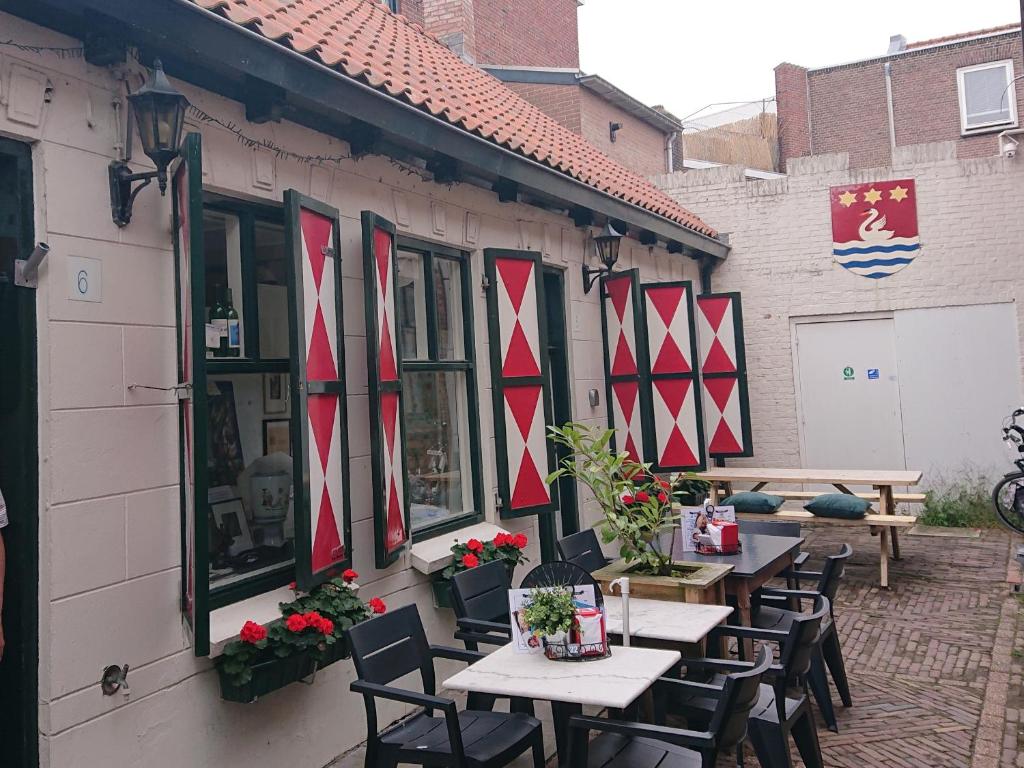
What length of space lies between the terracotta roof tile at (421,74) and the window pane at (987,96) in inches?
610

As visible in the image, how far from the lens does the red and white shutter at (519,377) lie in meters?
5.50

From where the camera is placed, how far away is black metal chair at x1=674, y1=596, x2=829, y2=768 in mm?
3223

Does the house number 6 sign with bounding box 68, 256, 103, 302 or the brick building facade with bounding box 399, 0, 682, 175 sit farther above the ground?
the brick building facade with bounding box 399, 0, 682, 175

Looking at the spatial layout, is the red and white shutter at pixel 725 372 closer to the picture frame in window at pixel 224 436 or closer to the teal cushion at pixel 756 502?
the teal cushion at pixel 756 502

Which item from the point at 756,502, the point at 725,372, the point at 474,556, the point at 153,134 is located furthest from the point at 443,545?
the point at 725,372

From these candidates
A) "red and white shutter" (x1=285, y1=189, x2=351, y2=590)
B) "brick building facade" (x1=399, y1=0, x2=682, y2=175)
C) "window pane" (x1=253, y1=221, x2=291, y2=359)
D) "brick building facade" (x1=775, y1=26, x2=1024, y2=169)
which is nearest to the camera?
"red and white shutter" (x1=285, y1=189, x2=351, y2=590)

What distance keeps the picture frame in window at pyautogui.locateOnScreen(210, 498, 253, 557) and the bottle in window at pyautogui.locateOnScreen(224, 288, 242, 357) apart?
0.66 meters

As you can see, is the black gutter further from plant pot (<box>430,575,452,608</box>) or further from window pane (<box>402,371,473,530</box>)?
plant pot (<box>430,575,452,608</box>)

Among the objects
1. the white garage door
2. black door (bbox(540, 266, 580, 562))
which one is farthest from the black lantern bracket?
the white garage door

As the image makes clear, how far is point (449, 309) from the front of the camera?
17.7ft

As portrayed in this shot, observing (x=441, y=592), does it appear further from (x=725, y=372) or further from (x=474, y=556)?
(x=725, y=372)

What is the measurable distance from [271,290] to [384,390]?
2.47ft

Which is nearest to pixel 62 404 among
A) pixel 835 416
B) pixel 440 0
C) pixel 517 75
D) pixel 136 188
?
pixel 136 188

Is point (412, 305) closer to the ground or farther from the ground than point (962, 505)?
farther from the ground
